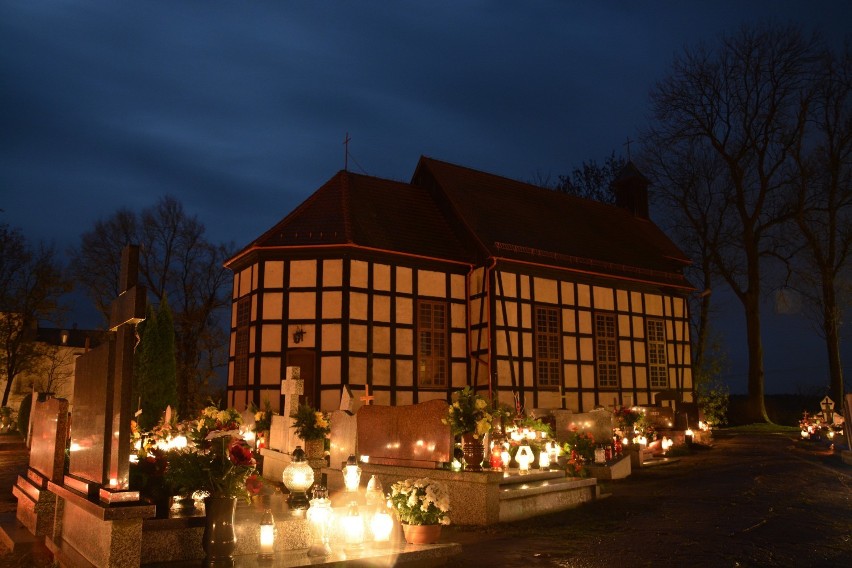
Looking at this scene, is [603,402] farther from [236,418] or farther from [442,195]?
[236,418]

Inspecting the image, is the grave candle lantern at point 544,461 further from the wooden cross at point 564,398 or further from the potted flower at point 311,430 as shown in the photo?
the wooden cross at point 564,398

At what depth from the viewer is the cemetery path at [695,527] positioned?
7.94m

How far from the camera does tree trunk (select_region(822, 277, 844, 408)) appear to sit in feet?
95.2

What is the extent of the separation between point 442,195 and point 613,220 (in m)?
9.60

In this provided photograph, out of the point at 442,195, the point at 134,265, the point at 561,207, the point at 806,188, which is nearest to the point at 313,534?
the point at 134,265

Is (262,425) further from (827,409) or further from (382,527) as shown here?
(827,409)

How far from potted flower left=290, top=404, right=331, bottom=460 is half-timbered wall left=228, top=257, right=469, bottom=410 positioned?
360cm

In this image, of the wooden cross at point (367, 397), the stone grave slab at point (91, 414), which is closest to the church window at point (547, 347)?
the wooden cross at point (367, 397)

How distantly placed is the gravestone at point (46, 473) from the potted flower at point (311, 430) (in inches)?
223

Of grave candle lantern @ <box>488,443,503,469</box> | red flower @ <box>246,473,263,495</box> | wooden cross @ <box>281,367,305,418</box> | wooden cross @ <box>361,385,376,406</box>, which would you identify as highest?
wooden cross @ <box>281,367,305,418</box>

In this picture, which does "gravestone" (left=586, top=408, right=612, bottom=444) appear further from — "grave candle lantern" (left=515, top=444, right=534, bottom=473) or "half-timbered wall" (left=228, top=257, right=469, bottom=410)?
"grave candle lantern" (left=515, top=444, right=534, bottom=473)

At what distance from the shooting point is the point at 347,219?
2012cm

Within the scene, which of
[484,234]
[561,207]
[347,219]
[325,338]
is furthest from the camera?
[561,207]

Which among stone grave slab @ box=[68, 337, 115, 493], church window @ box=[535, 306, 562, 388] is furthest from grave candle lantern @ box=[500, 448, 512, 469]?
church window @ box=[535, 306, 562, 388]
